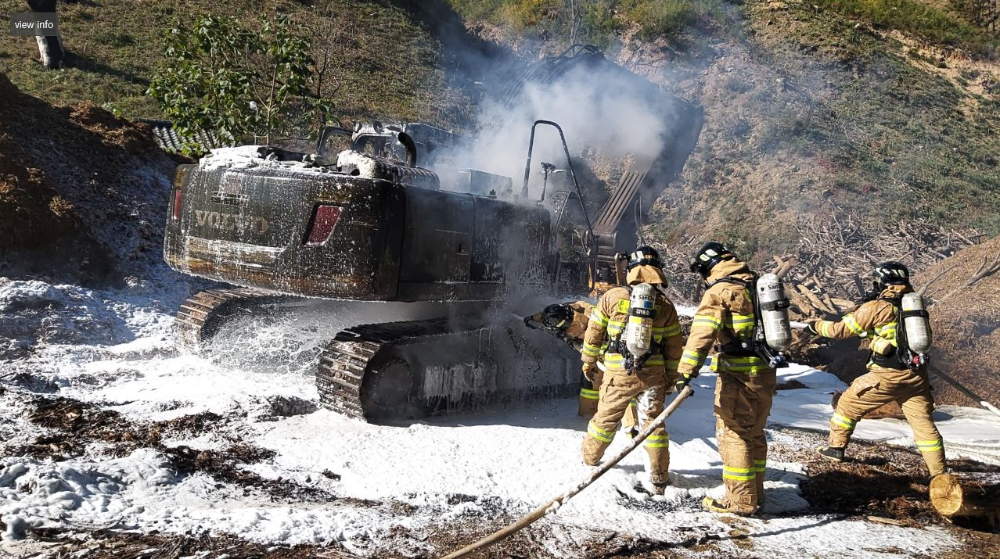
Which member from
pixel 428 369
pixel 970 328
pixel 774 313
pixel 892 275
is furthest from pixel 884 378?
pixel 970 328

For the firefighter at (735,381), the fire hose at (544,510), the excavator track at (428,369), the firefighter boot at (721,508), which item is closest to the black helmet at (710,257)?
the firefighter at (735,381)

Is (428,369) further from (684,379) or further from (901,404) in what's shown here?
(901,404)

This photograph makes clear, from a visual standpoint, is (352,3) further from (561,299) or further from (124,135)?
(561,299)

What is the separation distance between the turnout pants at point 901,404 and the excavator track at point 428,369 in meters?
2.46

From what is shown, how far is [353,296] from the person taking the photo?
4766mm

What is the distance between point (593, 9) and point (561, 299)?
24085 mm

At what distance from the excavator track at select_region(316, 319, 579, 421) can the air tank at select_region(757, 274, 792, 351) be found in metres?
2.41

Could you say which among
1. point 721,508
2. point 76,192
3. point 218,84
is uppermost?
point 218,84

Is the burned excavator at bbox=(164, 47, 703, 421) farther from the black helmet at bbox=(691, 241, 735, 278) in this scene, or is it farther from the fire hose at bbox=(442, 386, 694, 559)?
the fire hose at bbox=(442, 386, 694, 559)

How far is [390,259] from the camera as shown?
189 inches

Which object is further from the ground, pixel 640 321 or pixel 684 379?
pixel 640 321

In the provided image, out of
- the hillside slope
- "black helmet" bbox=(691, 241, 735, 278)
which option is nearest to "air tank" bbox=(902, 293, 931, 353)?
"black helmet" bbox=(691, 241, 735, 278)

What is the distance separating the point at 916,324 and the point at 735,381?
5.48 feet

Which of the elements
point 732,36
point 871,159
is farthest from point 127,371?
point 732,36
